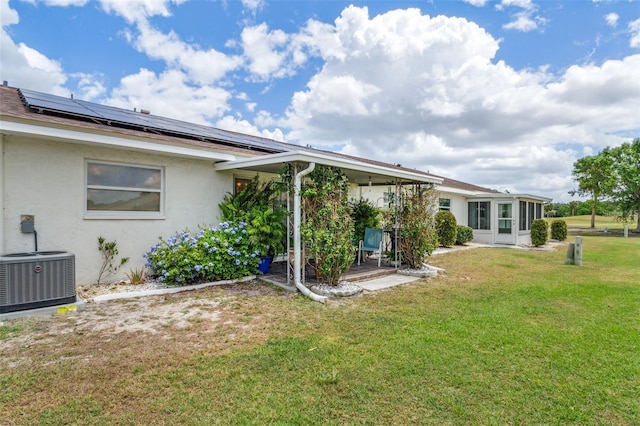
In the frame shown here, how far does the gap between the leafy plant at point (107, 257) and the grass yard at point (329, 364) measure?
1.36 metres

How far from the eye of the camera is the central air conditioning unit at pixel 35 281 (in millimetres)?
4500

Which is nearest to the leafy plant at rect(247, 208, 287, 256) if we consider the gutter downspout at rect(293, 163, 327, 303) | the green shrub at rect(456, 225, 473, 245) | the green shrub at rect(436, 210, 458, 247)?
the gutter downspout at rect(293, 163, 327, 303)

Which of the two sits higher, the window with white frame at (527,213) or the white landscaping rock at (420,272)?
the window with white frame at (527,213)

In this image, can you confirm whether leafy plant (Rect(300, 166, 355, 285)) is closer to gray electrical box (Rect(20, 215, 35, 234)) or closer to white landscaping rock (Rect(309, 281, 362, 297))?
white landscaping rock (Rect(309, 281, 362, 297))

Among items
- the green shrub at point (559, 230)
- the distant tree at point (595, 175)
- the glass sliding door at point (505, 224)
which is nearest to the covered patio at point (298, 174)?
the glass sliding door at point (505, 224)

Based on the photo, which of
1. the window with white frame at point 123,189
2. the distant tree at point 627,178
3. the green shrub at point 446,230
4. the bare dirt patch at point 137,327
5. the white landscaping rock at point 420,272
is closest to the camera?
the bare dirt patch at point 137,327

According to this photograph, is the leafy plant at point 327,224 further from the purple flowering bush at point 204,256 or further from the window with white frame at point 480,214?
the window with white frame at point 480,214

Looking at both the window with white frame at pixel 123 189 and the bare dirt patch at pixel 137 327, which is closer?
the bare dirt patch at pixel 137 327

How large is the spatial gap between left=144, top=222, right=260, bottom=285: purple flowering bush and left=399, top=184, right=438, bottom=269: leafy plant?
3.90 metres

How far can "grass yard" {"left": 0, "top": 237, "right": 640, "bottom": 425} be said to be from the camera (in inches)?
103

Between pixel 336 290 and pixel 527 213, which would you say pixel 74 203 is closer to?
pixel 336 290

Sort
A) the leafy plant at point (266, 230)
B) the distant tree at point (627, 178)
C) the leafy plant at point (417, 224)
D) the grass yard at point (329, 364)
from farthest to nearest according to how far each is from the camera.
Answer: the distant tree at point (627, 178) → the leafy plant at point (417, 224) → the leafy plant at point (266, 230) → the grass yard at point (329, 364)

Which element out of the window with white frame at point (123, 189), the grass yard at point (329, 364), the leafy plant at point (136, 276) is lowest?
the grass yard at point (329, 364)

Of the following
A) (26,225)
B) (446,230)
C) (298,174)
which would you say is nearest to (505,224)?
(446,230)
